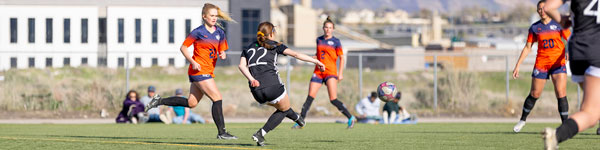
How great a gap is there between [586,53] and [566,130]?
2.23 feet

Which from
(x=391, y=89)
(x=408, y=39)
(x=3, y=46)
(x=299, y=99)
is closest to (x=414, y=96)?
(x=299, y=99)

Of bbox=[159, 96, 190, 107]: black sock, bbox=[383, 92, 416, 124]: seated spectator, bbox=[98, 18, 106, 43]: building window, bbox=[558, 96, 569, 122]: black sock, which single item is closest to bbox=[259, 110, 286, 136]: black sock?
bbox=[159, 96, 190, 107]: black sock

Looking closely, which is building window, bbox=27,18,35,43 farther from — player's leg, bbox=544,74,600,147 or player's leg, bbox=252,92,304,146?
player's leg, bbox=544,74,600,147

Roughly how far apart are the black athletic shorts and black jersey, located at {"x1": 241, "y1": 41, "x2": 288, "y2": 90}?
1.5 inches

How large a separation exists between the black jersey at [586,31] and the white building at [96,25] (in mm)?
36036

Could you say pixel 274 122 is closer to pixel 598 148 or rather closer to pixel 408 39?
pixel 598 148

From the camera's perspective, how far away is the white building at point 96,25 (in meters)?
45.7

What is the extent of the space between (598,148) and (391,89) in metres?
3.88

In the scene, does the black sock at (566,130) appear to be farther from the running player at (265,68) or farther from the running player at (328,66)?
the running player at (328,66)

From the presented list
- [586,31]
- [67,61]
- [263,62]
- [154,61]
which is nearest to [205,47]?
[263,62]

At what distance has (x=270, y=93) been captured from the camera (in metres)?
9.80

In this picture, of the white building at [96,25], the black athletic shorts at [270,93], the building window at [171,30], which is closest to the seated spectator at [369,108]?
the black athletic shorts at [270,93]

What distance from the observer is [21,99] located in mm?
25469

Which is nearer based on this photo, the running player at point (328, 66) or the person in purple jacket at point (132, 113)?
the running player at point (328, 66)
